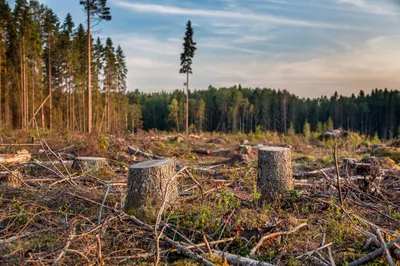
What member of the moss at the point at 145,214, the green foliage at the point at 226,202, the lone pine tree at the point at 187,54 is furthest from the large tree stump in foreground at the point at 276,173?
the lone pine tree at the point at 187,54

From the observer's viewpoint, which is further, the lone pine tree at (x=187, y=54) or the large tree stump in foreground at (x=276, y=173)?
the lone pine tree at (x=187, y=54)

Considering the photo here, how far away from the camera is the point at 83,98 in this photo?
42.5m

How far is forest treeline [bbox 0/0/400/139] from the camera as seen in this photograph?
3164 cm

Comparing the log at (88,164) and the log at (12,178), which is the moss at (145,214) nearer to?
the log at (12,178)

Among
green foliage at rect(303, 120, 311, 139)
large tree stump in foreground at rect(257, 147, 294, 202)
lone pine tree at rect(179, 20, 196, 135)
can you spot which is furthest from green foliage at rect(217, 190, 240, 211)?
lone pine tree at rect(179, 20, 196, 135)

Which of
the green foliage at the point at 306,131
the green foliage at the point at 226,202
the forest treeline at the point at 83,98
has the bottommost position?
the green foliage at the point at 306,131

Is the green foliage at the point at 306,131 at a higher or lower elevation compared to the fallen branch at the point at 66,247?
lower

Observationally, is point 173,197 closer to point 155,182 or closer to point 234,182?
point 155,182

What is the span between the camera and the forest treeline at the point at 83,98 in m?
31.6

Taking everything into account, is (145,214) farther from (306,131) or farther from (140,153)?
(306,131)

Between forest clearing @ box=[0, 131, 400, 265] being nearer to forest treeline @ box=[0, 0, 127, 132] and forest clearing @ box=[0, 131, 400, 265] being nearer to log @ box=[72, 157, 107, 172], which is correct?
log @ box=[72, 157, 107, 172]

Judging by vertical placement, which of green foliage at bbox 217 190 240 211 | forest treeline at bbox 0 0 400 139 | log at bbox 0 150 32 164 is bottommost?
green foliage at bbox 217 190 240 211

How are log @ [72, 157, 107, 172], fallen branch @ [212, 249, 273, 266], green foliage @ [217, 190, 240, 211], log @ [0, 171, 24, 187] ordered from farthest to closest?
1. log @ [72, 157, 107, 172]
2. log @ [0, 171, 24, 187]
3. green foliage @ [217, 190, 240, 211]
4. fallen branch @ [212, 249, 273, 266]

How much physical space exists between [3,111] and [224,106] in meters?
60.4
